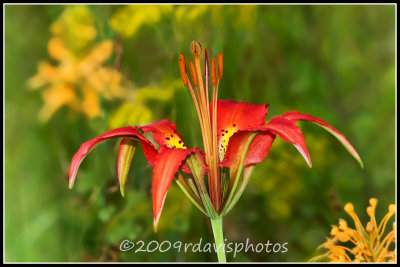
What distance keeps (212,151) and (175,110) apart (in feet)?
1.26

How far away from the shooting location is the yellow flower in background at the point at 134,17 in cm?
96

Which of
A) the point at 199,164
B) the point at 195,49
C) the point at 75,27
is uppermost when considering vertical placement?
the point at 75,27

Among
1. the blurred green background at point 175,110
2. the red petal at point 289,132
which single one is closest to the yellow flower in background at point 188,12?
the blurred green background at point 175,110

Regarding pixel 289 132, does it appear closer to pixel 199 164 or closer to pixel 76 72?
pixel 199 164

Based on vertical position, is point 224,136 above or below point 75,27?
below

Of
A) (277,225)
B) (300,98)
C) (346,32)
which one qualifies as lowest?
(277,225)

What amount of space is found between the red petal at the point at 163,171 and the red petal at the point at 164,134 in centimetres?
6

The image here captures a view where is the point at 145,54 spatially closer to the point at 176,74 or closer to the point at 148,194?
the point at 176,74

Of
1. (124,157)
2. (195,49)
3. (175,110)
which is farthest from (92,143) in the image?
(175,110)

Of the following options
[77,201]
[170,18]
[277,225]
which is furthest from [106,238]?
[170,18]

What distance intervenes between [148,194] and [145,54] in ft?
0.79

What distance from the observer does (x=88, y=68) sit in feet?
3.22

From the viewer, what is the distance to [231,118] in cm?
63

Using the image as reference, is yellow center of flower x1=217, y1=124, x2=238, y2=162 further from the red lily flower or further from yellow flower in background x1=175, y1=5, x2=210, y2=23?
yellow flower in background x1=175, y1=5, x2=210, y2=23
